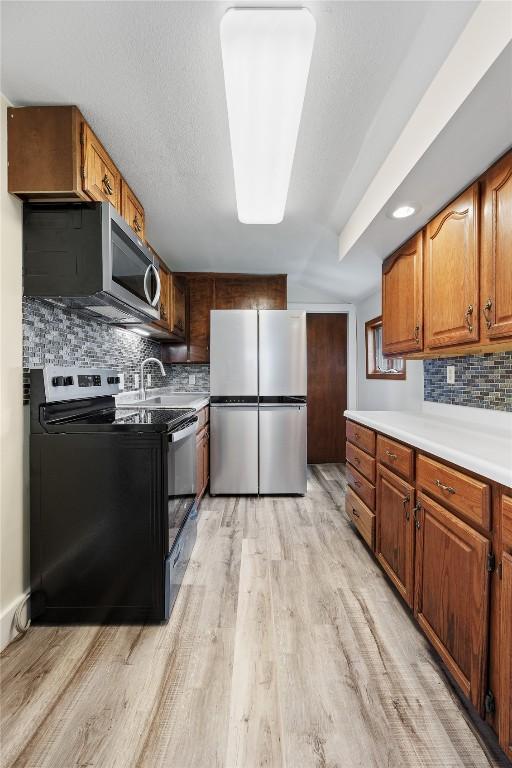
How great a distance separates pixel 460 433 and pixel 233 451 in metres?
2.23

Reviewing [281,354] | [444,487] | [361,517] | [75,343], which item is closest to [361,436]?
[361,517]

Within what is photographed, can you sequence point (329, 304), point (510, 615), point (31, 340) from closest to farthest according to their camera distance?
1. point (510, 615)
2. point (31, 340)
3. point (329, 304)

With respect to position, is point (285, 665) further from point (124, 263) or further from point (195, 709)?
point (124, 263)

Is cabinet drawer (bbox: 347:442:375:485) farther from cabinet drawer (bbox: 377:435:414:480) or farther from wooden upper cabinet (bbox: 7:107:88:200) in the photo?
wooden upper cabinet (bbox: 7:107:88:200)

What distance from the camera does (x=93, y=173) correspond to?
1807mm

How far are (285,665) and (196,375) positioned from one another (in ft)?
11.0

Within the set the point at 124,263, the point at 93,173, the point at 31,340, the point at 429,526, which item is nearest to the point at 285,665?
the point at 429,526

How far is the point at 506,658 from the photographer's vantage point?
111cm

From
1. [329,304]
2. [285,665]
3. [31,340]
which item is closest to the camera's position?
[285,665]

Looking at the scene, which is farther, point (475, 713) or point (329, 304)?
point (329, 304)

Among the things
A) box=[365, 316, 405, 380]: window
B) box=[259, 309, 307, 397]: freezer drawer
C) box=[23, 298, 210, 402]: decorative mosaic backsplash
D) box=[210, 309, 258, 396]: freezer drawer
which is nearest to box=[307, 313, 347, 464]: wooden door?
box=[365, 316, 405, 380]: window

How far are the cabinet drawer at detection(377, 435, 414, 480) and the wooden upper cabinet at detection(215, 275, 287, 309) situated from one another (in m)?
2.53

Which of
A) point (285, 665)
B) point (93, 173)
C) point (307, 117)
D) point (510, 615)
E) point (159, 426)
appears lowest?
point (285, 665)

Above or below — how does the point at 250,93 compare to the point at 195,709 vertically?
above
